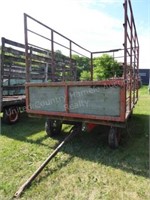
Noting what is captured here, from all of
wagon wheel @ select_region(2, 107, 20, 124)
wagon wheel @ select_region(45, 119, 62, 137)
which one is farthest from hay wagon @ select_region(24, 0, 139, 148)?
wagon wheel @ select_region(2, 107, 20, 124)

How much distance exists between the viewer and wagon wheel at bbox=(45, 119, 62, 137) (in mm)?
5119

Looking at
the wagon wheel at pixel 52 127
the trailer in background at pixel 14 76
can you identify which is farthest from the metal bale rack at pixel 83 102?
the trailer in background at pixel 14 76

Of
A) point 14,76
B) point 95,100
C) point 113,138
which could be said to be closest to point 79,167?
point 113,138

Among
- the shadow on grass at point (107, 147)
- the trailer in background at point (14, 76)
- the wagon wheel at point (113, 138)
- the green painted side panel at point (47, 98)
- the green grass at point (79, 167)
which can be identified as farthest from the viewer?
the trailer in background at point (14, 76)

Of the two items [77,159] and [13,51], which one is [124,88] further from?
[13,51]

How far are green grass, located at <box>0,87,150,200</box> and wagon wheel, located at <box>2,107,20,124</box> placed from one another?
108 centimetres

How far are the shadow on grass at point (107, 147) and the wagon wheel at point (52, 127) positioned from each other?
15cm

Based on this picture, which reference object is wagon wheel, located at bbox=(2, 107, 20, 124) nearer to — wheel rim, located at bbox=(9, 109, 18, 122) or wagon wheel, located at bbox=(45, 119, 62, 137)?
wheel rim, located at bbox=(9, 109, 18, 122)

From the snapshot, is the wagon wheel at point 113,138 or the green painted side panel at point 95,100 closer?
the green painted side panel at point 95,100

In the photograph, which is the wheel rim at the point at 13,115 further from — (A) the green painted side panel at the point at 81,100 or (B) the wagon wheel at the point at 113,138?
(B) the wagon wheel at the point at 113,138

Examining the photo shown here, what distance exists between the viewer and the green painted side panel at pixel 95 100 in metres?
3.88

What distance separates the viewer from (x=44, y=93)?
186 inches

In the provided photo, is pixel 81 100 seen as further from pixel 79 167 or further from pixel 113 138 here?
pixel 79 167

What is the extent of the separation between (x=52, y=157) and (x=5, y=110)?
3.10m
